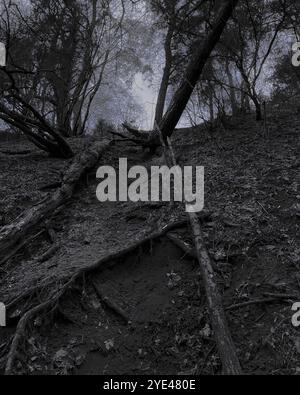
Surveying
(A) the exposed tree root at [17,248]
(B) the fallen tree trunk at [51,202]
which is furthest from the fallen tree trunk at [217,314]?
(B) the fallen tree trunk at [51,202]

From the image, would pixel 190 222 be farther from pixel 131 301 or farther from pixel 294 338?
pixel 294 338

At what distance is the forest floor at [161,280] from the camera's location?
137 inches

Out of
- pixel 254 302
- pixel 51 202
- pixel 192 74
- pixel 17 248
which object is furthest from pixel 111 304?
pixel 192 74

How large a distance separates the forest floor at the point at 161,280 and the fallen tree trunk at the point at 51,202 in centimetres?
17

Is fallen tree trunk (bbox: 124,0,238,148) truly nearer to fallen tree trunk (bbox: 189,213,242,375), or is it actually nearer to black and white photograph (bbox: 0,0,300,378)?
black and white photograph (bbox: 0,0,300,378)

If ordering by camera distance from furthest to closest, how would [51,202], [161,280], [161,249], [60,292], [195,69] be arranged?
[195,69], [51,202], [161,249], [161,280], [60,292]

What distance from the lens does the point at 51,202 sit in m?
6.12

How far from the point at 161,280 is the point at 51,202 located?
259 cm

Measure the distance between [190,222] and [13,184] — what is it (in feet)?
12.7

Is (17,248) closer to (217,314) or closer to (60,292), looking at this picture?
(60,292)

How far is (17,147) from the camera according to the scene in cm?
1000

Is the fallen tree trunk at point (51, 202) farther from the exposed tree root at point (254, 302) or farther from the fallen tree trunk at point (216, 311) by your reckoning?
the exposed tree root at point (254, 302)

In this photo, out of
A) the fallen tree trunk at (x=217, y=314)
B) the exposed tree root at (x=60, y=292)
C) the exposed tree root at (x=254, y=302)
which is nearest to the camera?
the fallen tree trunk at (x=217, y=314)

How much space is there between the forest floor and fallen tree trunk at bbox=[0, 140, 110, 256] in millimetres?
172
